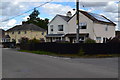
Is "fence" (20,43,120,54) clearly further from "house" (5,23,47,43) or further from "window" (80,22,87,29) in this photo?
"house" (5,23,47,43)

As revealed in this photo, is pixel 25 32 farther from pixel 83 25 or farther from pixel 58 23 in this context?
pixel 83 25

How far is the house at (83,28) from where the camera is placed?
35531mm

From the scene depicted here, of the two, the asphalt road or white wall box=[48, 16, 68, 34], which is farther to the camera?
white wall box=[48, 16, 68, 34]

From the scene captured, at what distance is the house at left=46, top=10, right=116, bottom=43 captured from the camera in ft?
117

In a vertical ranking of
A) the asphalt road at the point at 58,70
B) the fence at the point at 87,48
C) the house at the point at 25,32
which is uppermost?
the house at the point at 25,32

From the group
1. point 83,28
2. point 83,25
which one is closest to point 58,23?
point 83,25

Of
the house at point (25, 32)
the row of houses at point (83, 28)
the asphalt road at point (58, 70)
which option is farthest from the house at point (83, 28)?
the house at point (25, 32)

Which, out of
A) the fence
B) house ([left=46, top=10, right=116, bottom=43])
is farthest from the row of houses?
the fence

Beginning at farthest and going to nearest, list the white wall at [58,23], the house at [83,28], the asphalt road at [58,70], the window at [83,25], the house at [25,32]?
the house at [25,32], the white wall at [58,23], the window at [83,25], the house at [83,28], the asphalt road at [58,70]

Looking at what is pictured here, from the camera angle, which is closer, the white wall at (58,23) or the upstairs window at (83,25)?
the upstairs window at (83,25)

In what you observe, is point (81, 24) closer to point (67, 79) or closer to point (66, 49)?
point (66, 49)

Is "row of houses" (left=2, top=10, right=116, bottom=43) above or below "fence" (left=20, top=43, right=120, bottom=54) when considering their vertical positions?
above

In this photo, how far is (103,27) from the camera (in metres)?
38.1

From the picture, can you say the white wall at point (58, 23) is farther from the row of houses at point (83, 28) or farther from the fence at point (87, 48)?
the fence at point (87, 48)
